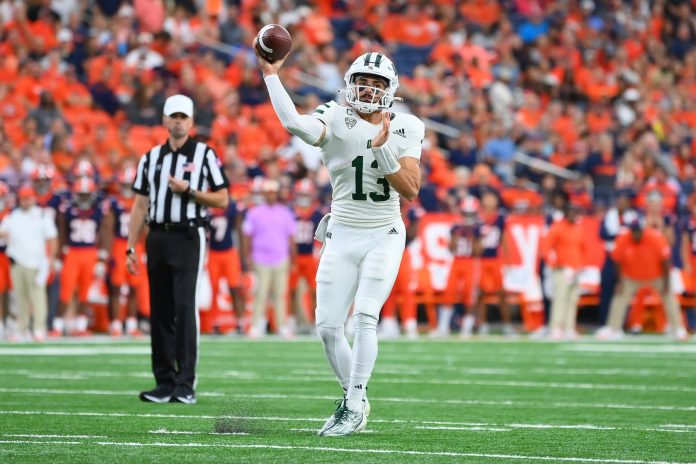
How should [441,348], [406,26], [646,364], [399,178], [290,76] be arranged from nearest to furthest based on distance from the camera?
1. [399,178]
2. [646,364]
3. [441,348]
4. [290,76]
5. [406,26]

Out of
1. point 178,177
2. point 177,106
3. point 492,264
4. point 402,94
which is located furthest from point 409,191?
point 402,94

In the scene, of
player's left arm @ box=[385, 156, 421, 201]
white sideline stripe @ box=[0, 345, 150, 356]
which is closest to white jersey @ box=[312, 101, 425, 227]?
player's left arm @ box=[385, 156, 421, 201]

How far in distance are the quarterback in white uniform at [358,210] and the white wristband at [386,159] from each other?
0.10m

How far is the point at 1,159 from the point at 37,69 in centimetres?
177

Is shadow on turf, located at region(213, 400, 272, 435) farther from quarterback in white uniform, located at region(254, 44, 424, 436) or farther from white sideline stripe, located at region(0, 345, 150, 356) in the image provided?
white sideline stripe, located at region(0, 345, 150, 356)

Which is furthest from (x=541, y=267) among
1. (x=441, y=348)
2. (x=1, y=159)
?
(x=1, y=159)

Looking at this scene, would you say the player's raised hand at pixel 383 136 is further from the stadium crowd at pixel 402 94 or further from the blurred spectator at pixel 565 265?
the blurred spectator at pixel 565 265

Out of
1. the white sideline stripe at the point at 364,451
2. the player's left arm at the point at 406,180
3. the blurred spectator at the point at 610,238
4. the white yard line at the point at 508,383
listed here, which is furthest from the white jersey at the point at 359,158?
the blurred spectator at the point at 610,238

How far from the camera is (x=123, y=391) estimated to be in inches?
337

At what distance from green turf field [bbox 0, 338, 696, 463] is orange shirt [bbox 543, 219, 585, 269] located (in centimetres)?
262

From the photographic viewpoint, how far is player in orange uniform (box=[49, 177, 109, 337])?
14523mm

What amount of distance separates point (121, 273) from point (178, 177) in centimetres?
697

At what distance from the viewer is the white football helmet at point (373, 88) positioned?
6410mm

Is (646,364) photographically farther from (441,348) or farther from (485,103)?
(485,103)
